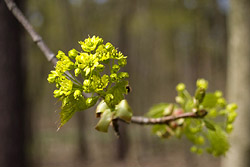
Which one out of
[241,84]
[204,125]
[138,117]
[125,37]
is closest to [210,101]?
[204,125]

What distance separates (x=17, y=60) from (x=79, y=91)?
291 cm

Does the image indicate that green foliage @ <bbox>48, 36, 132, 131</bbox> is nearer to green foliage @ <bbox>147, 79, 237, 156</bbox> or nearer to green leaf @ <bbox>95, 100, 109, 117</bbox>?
green leaf @ <bbox>95, 100, 109, 117</bbox>

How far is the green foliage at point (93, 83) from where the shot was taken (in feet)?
3.33

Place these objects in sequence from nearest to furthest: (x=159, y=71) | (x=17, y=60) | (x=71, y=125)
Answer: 1. (x=17, y=60)
2. (x=159, y=71)
3. (x=71, y=125)

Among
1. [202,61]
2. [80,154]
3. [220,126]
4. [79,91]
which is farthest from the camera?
[80,154]

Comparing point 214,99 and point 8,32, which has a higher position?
point 8,32

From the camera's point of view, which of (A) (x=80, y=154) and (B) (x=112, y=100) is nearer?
(B) (x=112, y=100)

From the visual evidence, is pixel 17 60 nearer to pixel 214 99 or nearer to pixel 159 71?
pixel 214 99

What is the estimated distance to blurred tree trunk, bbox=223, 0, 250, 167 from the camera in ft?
8.34

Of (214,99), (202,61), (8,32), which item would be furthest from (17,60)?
(202,61)

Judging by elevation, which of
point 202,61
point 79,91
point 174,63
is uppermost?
point 174,63

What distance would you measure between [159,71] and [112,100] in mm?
27580

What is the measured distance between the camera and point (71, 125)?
3347 cm

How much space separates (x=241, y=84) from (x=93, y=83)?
1928 millimetres
